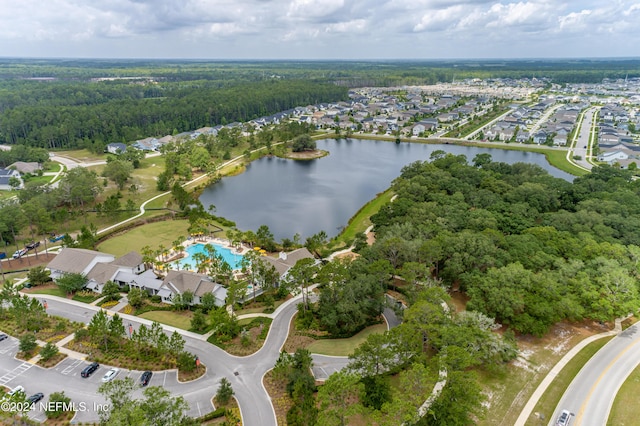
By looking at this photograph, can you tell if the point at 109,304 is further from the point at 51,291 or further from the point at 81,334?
the point at 51,291

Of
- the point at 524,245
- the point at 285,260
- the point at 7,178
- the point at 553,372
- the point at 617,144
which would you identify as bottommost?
the point at 553,372

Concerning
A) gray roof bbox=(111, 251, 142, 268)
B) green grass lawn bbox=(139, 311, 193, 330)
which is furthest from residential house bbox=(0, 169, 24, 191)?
green grass lawn bbox=(139, 311, 193, 330)

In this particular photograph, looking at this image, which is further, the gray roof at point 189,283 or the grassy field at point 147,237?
the grassy field at point 147,237

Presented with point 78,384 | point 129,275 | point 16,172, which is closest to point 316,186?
point 129,275

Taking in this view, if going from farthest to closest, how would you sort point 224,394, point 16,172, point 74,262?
point 16,172, point 74,262, point 224,394

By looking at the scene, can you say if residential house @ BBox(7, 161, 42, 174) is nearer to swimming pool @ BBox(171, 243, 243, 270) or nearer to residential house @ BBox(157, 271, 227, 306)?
swimming pool @ BBox(171, 243, 243, 270)

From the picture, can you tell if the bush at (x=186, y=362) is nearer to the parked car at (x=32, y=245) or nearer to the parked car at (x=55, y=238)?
the parked car at (x=32, y=245)

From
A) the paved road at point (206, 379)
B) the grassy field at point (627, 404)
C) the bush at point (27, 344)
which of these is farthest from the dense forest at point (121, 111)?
the grassy field at point (627, 404)
